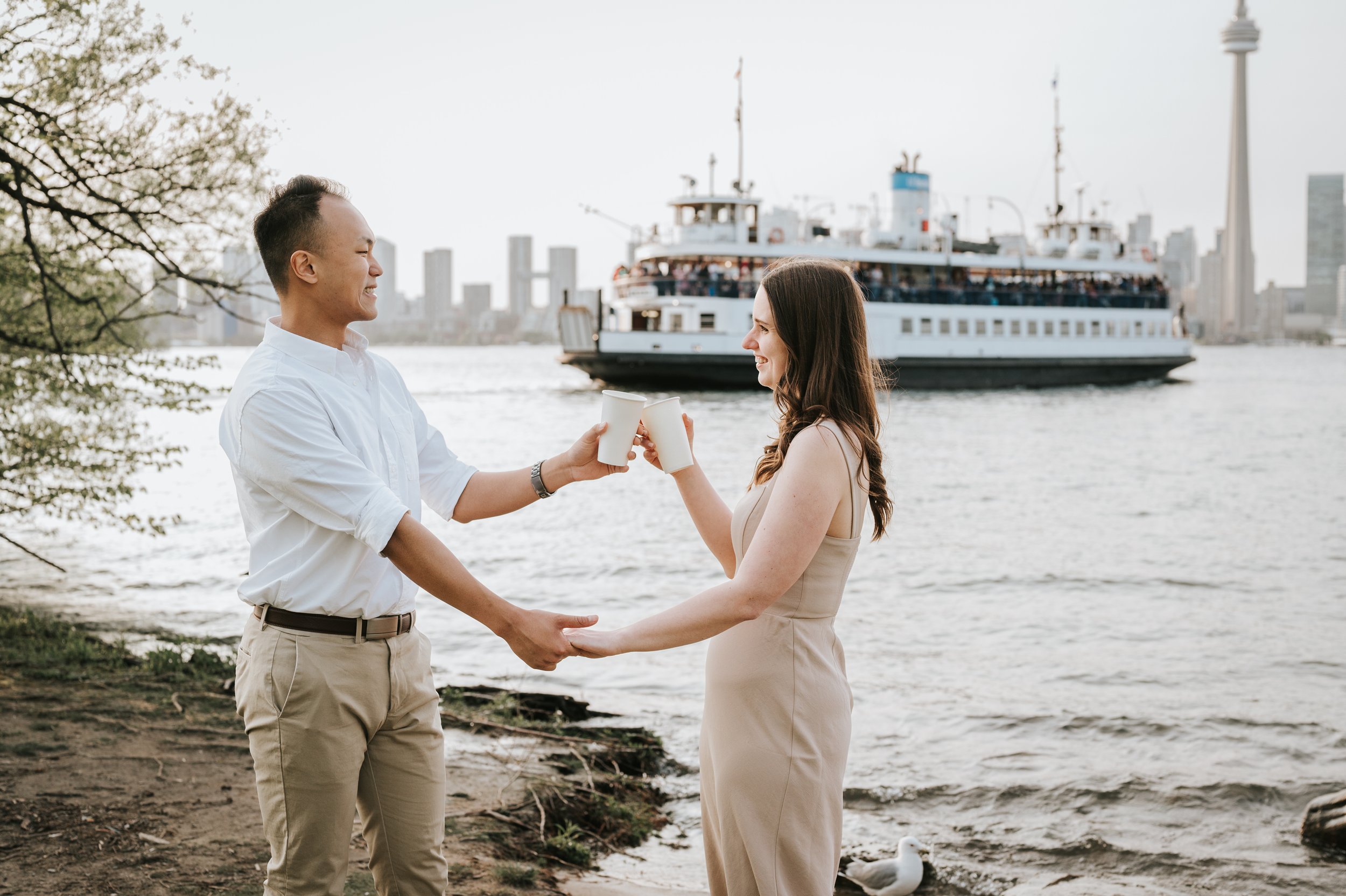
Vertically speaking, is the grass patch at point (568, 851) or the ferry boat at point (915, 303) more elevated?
the ferry boat at point (915, 303)

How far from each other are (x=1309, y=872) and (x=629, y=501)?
14.3 meters

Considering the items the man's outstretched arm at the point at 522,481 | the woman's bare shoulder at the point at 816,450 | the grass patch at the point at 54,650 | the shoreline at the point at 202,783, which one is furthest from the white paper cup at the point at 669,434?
the grass patch at the point at 54,650

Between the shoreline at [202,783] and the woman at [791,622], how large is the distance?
1612 millimetres

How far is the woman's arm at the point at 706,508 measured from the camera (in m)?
2.72

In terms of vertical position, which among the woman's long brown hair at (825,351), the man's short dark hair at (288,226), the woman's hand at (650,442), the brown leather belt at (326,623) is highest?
the man's short dark hair at (288,226)

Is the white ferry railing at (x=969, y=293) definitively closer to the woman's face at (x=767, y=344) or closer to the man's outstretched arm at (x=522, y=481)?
the man's outstretched arm at (x=522, y=481)

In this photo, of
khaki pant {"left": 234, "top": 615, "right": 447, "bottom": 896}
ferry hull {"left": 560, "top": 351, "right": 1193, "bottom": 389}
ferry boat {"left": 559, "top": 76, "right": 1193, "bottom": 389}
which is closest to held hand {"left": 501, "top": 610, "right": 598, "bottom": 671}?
khaki pant {"left": 234, "top": 615, "right": 447, "bottom": 896}

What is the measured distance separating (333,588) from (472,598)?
0.91 ft

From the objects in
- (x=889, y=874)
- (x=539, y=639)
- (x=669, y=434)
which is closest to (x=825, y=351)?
(x=669, y=434)

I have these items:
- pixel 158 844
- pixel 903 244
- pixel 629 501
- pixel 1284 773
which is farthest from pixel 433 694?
pixel 903 244

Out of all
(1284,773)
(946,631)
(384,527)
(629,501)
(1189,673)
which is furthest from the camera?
(629,501)

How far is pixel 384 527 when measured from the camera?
7.13 feet

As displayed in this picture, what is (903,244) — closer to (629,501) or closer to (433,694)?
(629,501)

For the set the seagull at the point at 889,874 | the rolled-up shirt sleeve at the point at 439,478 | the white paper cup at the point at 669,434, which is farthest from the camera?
the seagull at the point at 889,874
